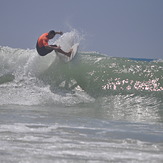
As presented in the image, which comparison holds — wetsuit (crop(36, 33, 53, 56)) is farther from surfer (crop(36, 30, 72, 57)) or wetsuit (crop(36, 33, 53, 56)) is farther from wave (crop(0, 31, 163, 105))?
wave (crop(0, 31, 163, 105))

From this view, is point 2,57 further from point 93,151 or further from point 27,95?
point 93,151

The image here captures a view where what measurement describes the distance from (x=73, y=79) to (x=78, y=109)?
11.6ft

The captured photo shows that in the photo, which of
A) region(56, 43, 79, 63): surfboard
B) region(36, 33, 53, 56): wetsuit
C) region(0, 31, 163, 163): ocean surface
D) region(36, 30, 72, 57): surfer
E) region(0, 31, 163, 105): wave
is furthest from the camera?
region(56, 43, 79, 63): surfboard

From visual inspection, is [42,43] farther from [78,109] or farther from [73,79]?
[78,109]

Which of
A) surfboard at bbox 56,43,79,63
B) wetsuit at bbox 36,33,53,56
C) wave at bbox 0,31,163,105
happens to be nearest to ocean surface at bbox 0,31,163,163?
wave at bbox 0,31,163,105

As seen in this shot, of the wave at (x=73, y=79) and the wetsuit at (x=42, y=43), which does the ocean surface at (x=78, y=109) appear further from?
the wetsuit at (x=42, y=43)

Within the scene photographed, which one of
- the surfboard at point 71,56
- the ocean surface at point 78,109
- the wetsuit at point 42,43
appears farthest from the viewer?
the surfboard at point 71,56

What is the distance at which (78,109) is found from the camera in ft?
20.7

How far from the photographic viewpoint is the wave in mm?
8156

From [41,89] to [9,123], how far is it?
447 centimetres

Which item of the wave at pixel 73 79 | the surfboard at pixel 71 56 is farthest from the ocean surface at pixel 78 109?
the surfboard at pixel 71 56

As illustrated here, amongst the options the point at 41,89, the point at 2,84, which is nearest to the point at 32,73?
the point at 2,84

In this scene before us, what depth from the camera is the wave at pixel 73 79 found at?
8.16m

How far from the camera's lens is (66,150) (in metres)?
2.79
